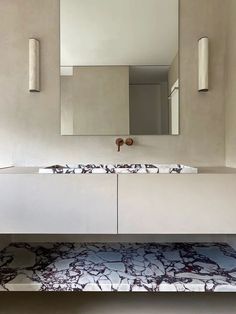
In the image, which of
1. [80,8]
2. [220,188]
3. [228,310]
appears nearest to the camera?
[220,188]

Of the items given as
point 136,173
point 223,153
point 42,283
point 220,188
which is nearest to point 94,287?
point 42,283

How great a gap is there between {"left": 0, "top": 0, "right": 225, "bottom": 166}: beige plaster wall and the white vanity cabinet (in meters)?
0.61

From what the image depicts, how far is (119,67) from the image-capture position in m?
2.03

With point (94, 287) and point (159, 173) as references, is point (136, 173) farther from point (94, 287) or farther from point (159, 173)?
point (94, 287)

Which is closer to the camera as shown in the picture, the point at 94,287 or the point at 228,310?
the point at 94,287

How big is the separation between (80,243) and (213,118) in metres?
1.23

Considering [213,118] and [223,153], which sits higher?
[213,118]

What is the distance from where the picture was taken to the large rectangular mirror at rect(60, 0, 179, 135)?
78.6 inches

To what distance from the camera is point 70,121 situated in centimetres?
201

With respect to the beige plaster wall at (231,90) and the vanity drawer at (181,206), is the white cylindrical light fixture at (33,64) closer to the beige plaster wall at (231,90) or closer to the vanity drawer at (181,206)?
the vanity drawer at (181,206)

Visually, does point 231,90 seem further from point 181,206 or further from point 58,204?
point 58,204

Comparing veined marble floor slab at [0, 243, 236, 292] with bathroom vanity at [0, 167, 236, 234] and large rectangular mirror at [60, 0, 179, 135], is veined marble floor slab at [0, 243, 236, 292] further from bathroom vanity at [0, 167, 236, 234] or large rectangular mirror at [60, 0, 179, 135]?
large rectangular mirror at [60, 0, 179, 135]

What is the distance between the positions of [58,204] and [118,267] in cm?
50

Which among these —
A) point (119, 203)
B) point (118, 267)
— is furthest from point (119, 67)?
point (118, 267)
